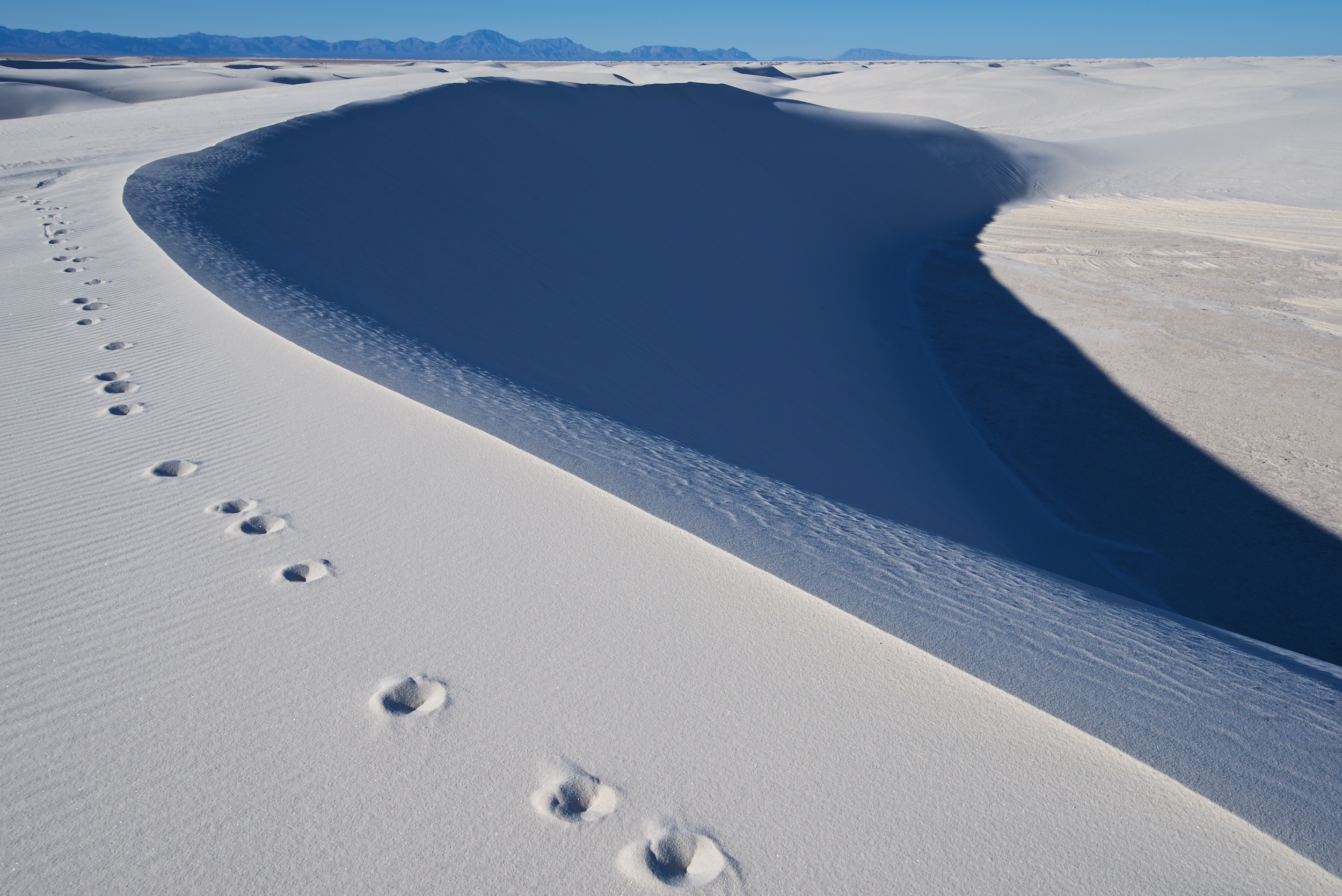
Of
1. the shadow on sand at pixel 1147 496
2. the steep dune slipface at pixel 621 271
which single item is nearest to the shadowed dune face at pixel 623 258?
the steep dune slipface at pixel 621 271

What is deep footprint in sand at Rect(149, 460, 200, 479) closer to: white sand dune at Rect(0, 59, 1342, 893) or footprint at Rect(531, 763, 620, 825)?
white sand dune at Rect(0, 59, 1342, 893)

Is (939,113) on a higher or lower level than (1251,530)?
higher

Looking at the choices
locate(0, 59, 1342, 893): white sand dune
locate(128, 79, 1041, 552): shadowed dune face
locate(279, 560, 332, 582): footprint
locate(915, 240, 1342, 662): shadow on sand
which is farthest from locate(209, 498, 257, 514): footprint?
locate(915, 240, 1342, 662): shadow on sand

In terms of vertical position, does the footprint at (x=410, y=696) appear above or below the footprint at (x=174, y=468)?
above

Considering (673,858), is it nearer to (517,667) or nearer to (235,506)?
(517,667)

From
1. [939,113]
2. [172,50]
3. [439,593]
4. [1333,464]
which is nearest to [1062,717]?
[439,593]

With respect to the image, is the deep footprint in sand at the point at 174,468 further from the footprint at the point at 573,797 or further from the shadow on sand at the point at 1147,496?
the shadow on sand at the point at 1147,496

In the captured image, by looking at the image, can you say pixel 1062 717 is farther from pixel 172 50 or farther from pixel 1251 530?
pixel 172 50
